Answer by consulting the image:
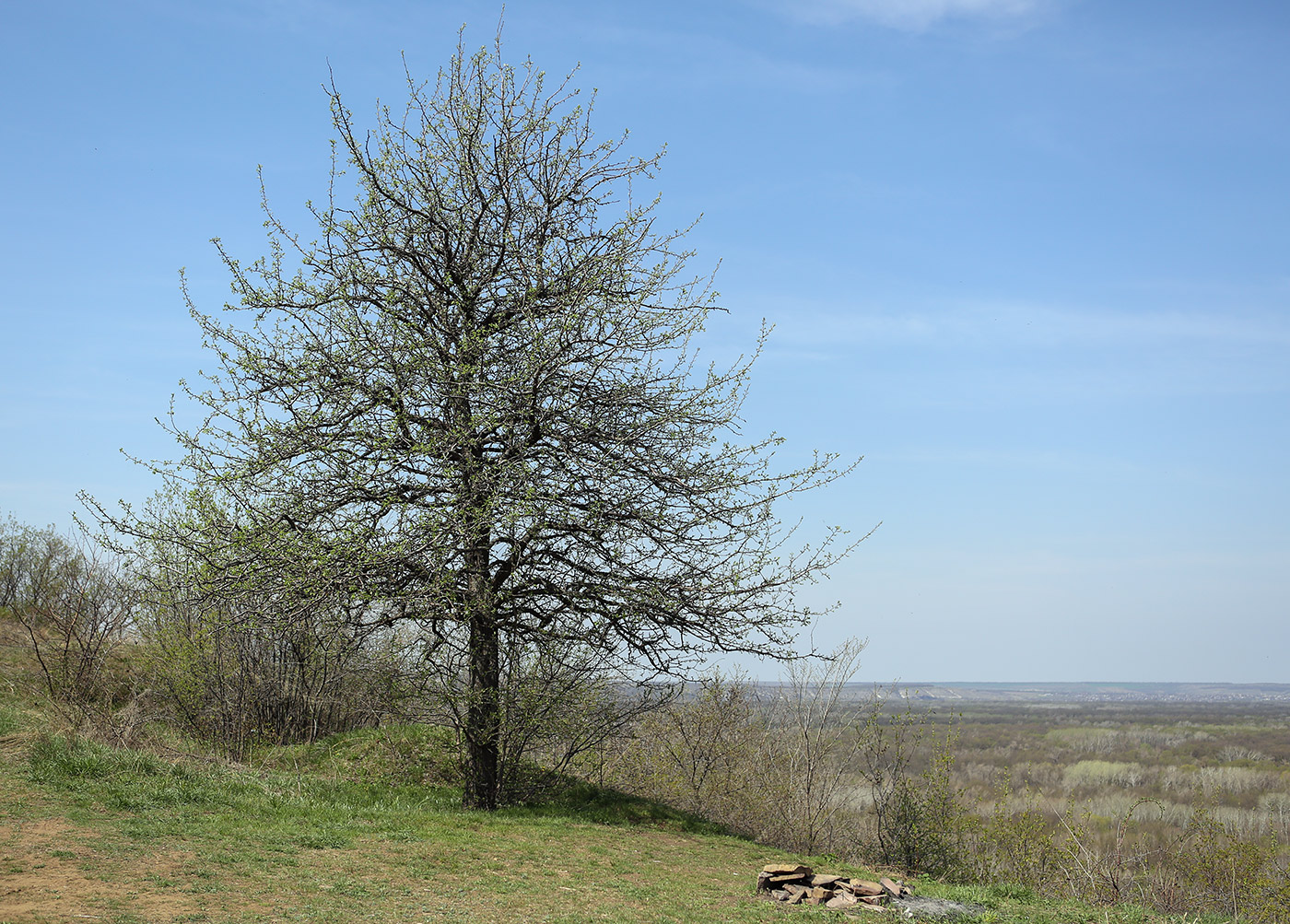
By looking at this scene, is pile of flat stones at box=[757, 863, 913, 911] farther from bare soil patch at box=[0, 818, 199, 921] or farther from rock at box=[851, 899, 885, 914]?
bare soil patch at box=[0, 818, 199, 921]

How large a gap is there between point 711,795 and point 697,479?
5990mm

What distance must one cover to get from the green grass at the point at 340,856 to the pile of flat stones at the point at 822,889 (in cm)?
27

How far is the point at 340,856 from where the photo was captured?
788cm

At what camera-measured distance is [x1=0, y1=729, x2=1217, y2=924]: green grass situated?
6.45 m

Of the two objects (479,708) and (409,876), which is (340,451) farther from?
(409,876)

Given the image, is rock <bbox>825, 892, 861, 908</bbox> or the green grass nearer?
the green grass

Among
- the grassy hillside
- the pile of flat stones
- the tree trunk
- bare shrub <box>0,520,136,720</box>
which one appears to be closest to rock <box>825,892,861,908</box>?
the pile of flat stones

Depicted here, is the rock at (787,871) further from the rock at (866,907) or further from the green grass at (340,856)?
the rock at (866,907)

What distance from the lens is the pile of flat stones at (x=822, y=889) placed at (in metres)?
8.12

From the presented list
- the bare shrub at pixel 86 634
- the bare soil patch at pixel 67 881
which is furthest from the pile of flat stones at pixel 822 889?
the bare shrub at pixel 86 634

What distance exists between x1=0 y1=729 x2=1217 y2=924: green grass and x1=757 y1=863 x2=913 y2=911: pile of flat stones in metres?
0.27

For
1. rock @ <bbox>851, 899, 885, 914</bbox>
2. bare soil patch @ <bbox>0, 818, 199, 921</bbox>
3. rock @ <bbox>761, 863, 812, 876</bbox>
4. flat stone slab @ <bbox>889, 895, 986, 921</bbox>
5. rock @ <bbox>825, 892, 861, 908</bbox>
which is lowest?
flat stone slab @ <bbox>889, 895, 986, 921</bbox>

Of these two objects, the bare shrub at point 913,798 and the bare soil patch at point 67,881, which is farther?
the bare shrub at point 913,798

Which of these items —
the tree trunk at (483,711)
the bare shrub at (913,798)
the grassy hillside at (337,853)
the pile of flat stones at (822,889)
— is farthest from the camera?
the bare shrub at (913,798)
